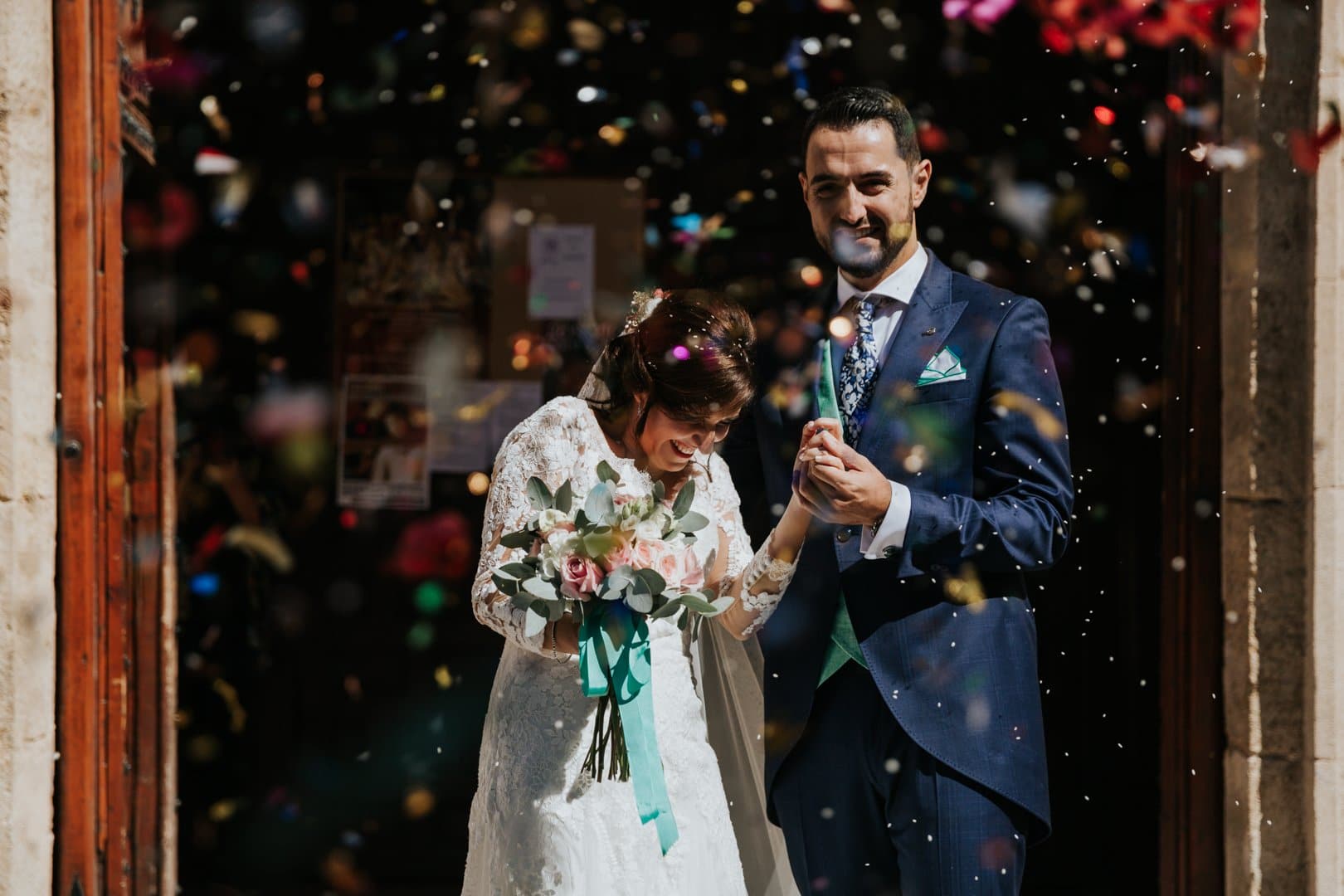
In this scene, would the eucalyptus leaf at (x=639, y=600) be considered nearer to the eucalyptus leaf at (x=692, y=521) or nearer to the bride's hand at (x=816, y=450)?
the eucalyptus leaf at (x=692, y=521)

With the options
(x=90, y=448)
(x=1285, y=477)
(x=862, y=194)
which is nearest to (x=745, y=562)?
(x=862, y=194)

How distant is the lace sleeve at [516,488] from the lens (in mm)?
2523

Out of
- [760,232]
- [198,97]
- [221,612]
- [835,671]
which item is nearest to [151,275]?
[198,97]

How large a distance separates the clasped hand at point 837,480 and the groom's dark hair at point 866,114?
588 millimetres

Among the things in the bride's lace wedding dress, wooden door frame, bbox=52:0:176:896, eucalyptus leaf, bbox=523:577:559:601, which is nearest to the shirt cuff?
the bride's lace wedding dress

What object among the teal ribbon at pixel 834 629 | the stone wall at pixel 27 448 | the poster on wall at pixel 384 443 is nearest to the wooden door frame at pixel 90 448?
the stone wall at pixel 27 448

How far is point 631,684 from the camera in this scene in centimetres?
244

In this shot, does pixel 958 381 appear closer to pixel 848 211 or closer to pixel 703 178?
pixel 848 211

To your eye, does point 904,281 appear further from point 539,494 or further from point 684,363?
point 539,494

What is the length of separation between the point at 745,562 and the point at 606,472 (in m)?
0.44

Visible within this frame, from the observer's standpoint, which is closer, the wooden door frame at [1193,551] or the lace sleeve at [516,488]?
the lace sleeve at [516,488]

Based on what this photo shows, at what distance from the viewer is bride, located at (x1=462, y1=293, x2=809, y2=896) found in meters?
2.49

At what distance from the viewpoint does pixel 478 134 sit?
4.43m

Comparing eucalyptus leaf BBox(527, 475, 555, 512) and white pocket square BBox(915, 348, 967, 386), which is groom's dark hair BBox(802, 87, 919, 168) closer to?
white pocket square BBox(915, 348, 967, 386)
